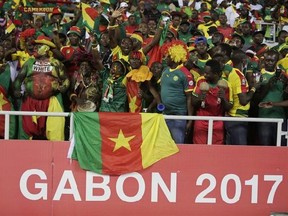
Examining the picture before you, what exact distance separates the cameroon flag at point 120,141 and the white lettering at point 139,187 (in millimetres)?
85

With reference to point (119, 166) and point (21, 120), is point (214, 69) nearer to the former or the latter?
point (119, 166)

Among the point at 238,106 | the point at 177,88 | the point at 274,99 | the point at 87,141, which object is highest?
the point at 177,88

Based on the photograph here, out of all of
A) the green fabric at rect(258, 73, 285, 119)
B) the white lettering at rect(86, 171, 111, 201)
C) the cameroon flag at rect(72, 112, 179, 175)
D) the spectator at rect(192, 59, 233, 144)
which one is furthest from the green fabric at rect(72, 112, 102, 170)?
the green fabric at rect(258, 73, 285, 119)

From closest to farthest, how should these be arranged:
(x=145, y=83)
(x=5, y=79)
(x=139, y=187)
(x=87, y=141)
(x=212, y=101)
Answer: (x=87, y=141)
(x=139, y=187)
(x=212, y=101)
(x=145, y=83)
(x=5, y=79)

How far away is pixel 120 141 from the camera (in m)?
9.38

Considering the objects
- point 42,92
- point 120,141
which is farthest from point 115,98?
point 42,92

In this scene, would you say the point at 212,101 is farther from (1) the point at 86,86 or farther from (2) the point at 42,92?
(2) the point at 42,92

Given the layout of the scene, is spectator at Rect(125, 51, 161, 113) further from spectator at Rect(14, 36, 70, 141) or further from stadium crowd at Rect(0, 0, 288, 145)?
spectator at Rect(14, 36, 70, 141)

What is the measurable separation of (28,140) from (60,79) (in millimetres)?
1211

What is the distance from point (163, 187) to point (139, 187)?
0.31m

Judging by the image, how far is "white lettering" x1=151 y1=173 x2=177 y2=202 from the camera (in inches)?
371

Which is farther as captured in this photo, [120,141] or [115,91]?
[115,91]

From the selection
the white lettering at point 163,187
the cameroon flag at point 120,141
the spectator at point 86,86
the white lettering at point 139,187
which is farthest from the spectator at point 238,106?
the spectator at point 86,86

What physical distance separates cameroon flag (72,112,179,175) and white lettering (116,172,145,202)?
0.08m
